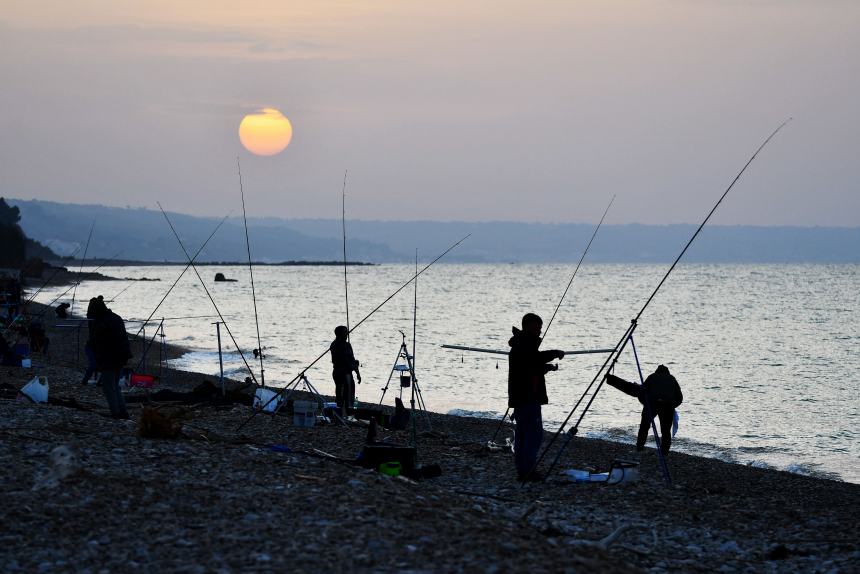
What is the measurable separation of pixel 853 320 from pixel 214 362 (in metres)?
61.1

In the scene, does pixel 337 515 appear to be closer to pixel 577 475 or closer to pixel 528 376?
pixel 528 376

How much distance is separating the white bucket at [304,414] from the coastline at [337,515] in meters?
1.43

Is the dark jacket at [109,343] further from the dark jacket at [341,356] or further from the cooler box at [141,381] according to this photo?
the cooler box at [141,381]

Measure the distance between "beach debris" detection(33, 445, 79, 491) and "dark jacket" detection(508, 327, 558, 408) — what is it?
15.3 ft

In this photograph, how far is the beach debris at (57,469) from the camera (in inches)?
345

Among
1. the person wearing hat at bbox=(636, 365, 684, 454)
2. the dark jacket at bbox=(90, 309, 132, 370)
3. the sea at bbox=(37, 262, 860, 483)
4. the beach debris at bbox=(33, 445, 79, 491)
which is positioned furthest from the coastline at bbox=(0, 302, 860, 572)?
the sea at bbox=(37, 262, 860, 483)

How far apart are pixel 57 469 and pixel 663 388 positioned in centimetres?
895

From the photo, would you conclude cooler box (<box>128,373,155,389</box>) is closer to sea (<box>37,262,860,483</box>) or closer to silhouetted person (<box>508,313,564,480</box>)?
sea (<box>37,262,860,483</box>)

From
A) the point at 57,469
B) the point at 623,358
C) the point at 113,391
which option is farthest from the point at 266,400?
the point at 623,358

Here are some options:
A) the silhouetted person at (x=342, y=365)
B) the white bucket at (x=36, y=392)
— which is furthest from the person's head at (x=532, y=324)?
the white bucket at (x=36, y=392)

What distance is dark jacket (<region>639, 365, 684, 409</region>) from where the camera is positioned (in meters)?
14.9

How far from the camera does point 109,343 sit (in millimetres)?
13711

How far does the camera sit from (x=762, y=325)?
75.7m

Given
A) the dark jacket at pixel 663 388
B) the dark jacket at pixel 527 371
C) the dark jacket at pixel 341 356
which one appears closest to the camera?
the dark jacket at pixel 527 371
